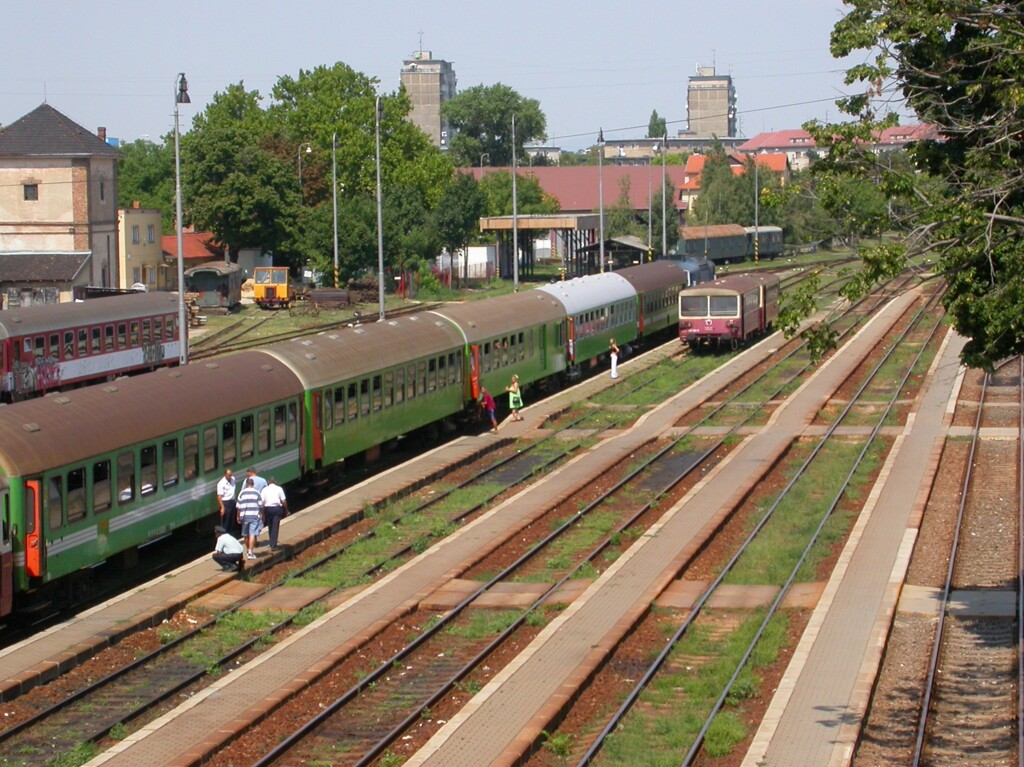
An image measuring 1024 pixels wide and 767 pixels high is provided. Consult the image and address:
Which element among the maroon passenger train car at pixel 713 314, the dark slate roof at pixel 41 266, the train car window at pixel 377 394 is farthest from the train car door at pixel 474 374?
the dark slate roof at pixel 41 266

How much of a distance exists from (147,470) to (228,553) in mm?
1643

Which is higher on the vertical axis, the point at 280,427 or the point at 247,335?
the point at 247,335

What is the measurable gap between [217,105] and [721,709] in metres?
105

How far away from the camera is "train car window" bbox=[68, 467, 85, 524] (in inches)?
725

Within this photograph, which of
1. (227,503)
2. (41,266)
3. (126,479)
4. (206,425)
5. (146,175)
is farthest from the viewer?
(146,175)

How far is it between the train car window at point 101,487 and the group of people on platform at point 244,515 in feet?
6.08

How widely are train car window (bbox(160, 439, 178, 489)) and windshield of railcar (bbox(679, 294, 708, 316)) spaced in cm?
3032

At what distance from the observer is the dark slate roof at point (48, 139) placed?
6525 cm

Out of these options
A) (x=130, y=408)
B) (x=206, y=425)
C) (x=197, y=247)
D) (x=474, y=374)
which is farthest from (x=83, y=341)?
(x=197, y=247)

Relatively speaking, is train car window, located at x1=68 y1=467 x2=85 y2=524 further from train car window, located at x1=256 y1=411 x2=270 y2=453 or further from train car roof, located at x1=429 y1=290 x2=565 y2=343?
train car roof, located at x1=429 y1=290 x2=565 y2=343

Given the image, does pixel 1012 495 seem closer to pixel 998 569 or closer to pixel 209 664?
pixel 998 569

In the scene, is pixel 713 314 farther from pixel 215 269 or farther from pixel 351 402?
pixel 215 269

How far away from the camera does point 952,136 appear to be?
16.7m

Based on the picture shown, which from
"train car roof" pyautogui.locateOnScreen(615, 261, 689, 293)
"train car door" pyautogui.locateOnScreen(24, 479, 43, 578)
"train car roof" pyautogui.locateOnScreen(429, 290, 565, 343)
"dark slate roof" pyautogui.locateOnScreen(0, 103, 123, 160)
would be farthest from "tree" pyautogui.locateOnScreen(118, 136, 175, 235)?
"train car door" pyautogui.locateOnScreen(24, 479, 43, 578)
